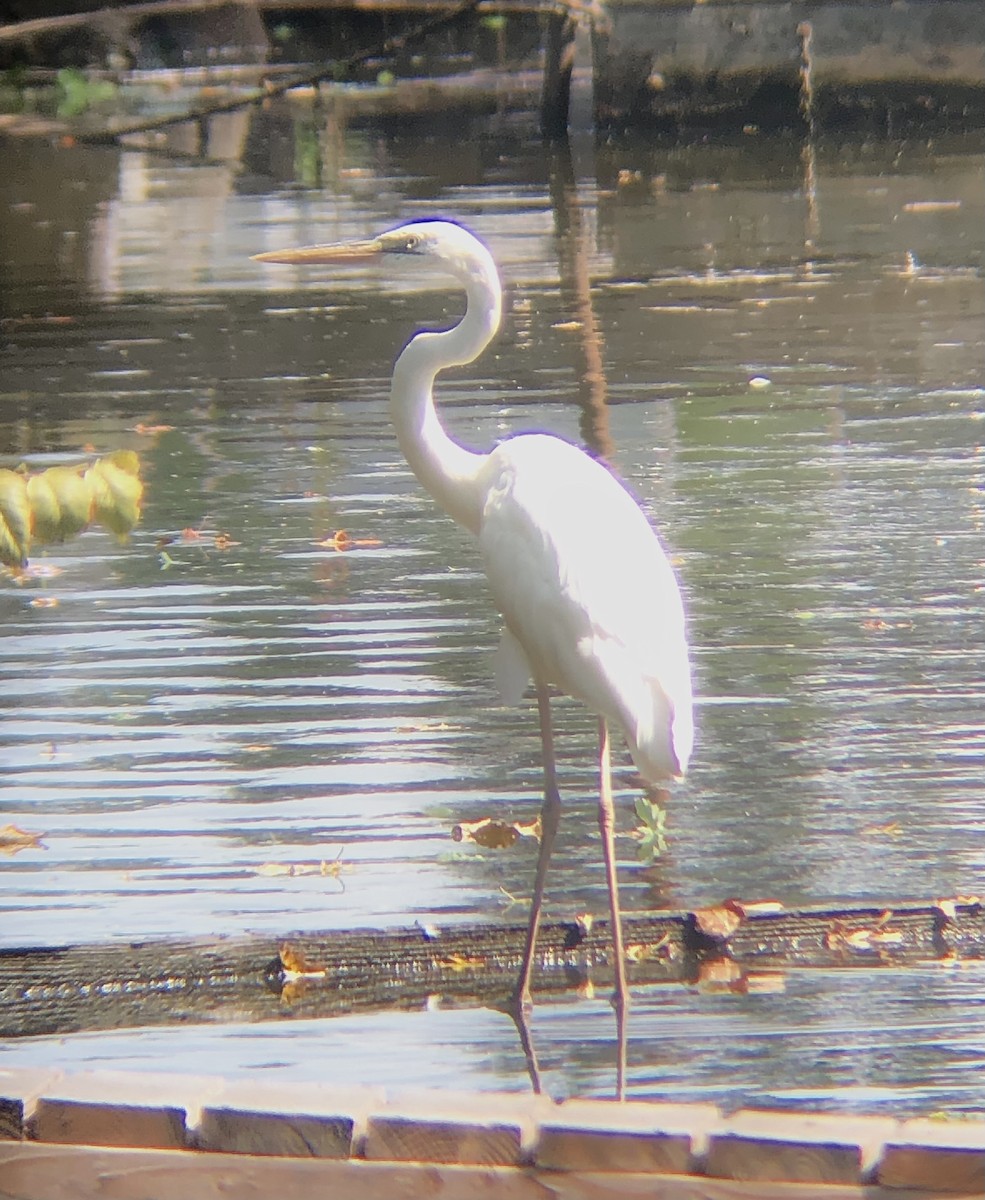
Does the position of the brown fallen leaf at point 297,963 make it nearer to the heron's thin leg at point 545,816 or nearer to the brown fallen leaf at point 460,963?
the brown fallen leaf at point 460,963

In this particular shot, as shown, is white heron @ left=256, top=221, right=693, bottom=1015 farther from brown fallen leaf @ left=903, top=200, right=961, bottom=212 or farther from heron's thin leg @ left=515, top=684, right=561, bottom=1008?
brown fallen leaf @ left=903, top=200, right=961, bottom=212

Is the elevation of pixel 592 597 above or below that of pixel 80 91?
below

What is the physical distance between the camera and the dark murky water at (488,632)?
4480 millimetres

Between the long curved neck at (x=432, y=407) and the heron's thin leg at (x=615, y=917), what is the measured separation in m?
0.77

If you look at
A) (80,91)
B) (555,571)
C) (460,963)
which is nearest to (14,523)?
(555,571)

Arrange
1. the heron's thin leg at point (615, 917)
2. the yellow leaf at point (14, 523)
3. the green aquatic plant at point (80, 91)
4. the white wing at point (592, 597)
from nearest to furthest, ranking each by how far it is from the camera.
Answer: the yellow leaf at point (14, 523), the heron's thin leg at point (615, 917), the white wing at point (592, 597), the green aquatic plant at point (80, 91)

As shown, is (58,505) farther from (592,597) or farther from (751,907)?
(751,907)

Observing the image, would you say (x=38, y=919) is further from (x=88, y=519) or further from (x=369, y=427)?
(x=369, y=427)

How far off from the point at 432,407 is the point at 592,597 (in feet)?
2.84

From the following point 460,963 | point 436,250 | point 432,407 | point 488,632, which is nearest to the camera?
point 460,963

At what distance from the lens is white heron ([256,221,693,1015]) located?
460 cm

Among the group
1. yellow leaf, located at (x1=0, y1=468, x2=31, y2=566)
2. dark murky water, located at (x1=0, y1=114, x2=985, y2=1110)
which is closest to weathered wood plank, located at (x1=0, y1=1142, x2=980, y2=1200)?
yellow leaf, located at (x1=0, y1=468, x2=31, y2=566)

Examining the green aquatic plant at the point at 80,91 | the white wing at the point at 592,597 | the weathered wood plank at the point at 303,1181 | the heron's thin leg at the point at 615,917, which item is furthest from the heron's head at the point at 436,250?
the green aquatic plant at the point at 80,91

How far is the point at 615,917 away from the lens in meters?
4.54
